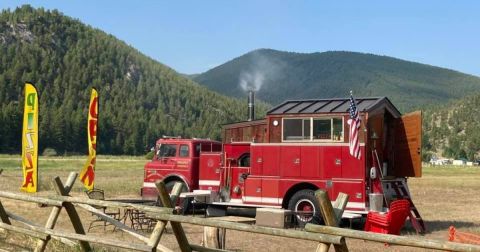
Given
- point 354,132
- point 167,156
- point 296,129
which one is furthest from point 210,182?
point 354,132

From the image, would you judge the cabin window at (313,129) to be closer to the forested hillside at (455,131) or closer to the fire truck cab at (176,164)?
the fire truck cab at (176,164)

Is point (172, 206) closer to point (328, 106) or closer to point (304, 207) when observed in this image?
point (304, 207)

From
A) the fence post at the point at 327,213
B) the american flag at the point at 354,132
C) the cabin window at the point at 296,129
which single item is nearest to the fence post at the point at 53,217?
the fence post at the point at 327,213

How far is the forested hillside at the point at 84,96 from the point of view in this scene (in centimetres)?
12531

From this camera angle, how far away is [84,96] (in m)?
162

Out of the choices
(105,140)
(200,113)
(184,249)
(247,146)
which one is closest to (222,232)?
(184,249)

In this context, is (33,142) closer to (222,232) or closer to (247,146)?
(247,146)

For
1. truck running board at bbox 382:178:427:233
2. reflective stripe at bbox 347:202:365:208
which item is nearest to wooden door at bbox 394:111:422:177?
truck running board at bbox 382:178:427:233

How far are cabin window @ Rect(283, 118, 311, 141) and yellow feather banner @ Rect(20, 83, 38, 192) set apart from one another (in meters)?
9.00

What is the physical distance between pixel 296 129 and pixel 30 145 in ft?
31.9

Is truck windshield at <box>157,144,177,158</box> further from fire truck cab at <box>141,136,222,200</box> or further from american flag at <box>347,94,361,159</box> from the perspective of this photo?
american flag at <box>347,94,361,159</box>

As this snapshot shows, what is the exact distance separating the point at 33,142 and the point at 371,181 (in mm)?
11822

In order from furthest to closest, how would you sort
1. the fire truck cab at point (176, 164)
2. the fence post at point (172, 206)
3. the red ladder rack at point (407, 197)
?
the fire truck cab at point (176, 164) < the red ladder rack at point (407, 197) < the fence post at point (172, 206)

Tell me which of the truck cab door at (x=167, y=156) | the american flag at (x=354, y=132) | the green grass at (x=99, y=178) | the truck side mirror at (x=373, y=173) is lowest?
the green grass at (x=99, y=178)
